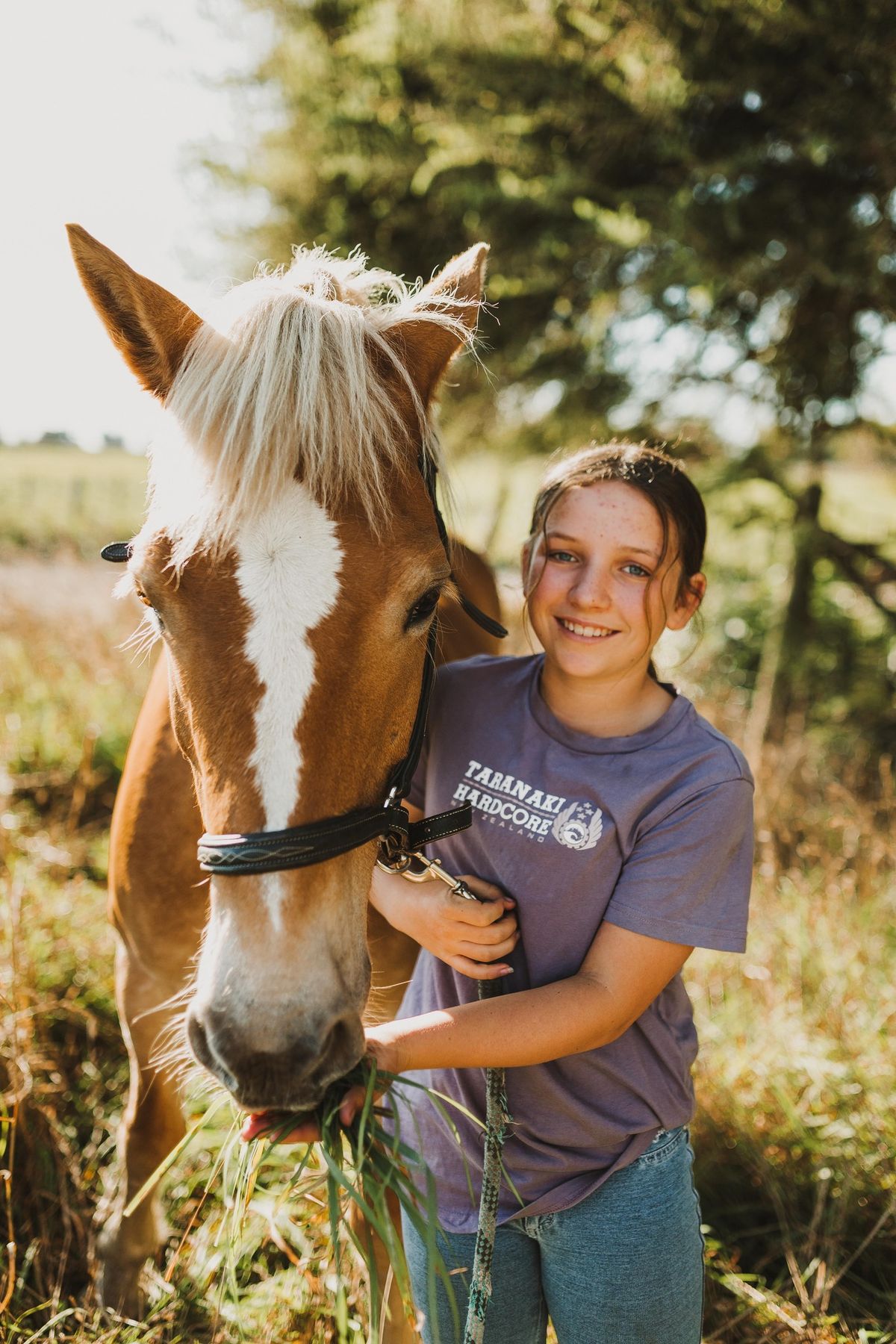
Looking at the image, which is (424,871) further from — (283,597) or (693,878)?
(283,597)

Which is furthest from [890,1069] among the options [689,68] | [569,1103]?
[689,68]

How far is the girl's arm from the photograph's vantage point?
1.33 metres

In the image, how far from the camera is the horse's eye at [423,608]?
1.47m

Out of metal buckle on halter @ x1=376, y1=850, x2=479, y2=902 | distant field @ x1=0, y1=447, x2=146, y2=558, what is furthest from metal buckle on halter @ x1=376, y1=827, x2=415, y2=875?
distant field @ x1=0, y1=447, x2=146, y2=558

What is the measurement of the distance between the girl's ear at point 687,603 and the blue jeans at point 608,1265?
40.4 inches

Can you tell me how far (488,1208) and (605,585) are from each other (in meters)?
1.14

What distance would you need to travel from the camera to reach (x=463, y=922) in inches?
59.3

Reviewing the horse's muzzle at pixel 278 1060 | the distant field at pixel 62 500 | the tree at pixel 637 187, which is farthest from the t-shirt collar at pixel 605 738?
the distant field at pixel 62 500

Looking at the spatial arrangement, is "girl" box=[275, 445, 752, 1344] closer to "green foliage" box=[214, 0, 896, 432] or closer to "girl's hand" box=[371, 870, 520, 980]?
"girl's hand" box=[371, 870, 520, 980]

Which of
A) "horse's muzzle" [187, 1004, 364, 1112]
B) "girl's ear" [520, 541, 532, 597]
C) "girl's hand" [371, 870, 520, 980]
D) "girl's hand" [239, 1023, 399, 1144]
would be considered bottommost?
"girl's hand" [239, 1023, 399, 1144]

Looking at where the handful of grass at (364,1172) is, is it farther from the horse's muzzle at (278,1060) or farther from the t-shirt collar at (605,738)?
the t-shirt collar at (605,738)

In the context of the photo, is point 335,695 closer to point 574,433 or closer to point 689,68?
point 689,68

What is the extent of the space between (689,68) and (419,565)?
12.8 ft

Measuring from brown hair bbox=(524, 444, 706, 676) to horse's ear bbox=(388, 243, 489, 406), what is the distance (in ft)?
1.16
